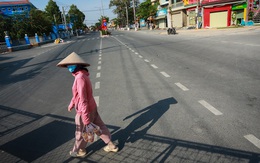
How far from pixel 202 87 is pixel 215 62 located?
372cm

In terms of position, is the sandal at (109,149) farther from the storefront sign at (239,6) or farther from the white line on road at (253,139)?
the storefront sign at (239,6)

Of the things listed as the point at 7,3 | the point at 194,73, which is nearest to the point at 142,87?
the point at 194,73

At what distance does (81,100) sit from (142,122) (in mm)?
1716

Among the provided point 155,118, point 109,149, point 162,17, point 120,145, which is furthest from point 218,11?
point 109,149

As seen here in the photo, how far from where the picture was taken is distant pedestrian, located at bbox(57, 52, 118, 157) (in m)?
3.01

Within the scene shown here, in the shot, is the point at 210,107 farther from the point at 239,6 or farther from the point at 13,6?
the point at 13,6

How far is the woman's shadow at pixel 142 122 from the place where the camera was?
151 inches

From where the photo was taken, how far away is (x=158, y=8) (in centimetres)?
6469

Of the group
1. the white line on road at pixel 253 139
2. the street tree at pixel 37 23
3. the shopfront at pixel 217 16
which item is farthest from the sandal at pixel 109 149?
the street tree at pixel 37 23

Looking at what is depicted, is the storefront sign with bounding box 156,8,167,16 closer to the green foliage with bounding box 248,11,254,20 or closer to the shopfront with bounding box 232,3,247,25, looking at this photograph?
the shopfront with bounding box 232,3,247,25

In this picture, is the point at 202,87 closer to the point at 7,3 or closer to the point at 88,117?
the point at 88,117

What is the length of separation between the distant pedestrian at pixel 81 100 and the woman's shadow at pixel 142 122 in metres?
0.44

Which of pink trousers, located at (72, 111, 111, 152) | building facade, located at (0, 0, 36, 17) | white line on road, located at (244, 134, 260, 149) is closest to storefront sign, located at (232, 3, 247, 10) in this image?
white line on road, located at (244, 134, 260, 149)

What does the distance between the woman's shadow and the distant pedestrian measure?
1.43 feet
